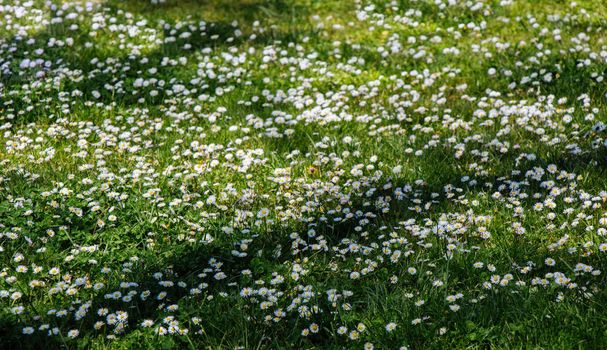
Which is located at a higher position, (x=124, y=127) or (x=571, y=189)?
(x=571, y=189)

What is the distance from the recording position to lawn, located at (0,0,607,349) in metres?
3.66

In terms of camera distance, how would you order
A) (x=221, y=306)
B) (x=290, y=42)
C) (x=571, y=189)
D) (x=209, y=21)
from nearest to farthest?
(x=221, y=306)
(x=571, y=189)
(x=290, y=42)
(x=209, y=21)

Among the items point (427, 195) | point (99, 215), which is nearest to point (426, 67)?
point (427, 195)

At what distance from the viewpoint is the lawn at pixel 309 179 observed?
366 cm

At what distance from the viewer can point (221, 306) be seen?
3867 millimetres

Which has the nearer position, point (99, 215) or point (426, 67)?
point (99, 215)

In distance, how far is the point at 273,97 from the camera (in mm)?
7047

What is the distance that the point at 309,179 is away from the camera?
5379 mm

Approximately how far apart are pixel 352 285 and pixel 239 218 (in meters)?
1.16

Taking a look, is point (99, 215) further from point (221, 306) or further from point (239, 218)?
point (221, 306)

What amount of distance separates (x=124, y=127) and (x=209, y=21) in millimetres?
3330

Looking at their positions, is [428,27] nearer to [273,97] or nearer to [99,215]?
[273,97]

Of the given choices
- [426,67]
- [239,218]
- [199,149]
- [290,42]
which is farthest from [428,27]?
[239,218]

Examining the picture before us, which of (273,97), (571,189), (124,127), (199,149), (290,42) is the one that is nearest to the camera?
(571,189)
